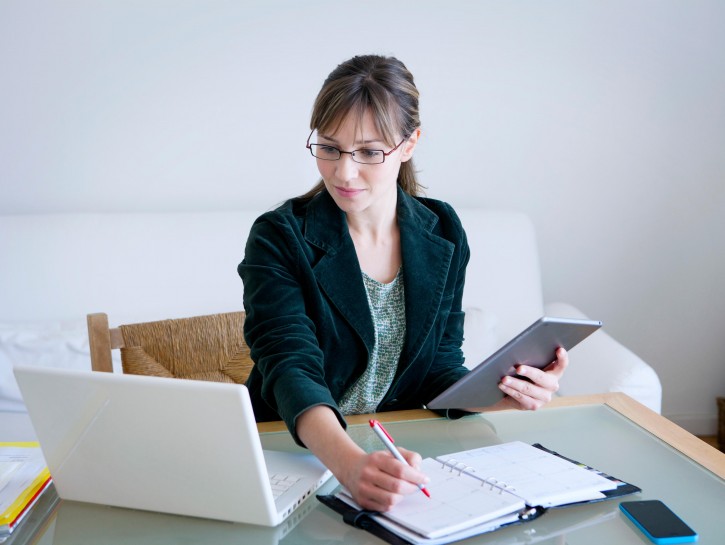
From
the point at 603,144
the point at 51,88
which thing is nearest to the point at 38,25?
the point at 51,88

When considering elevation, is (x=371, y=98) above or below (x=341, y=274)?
above

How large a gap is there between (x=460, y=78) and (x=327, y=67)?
43 centimetres

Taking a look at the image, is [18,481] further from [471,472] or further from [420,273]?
[420,273]

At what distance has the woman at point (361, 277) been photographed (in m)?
1.32

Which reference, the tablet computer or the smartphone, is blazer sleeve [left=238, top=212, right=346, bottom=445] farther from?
the smartphone

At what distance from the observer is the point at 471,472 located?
1090mm

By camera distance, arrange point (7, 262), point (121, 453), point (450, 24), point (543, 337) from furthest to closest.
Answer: point (450, 24), point (7, 262), point (543, 337), point (121, 453)

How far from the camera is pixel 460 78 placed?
266cm

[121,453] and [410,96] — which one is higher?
[410,96]

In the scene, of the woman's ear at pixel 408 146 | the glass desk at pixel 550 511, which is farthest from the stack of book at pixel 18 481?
the woman's ear at pixel 408 146

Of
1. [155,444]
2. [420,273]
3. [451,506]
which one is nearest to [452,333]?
[420,273]

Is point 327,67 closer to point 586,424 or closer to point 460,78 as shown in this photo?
point 460,78

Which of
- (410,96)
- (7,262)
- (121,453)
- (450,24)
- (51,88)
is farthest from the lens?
(450,24)

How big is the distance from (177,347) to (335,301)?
47 cm
